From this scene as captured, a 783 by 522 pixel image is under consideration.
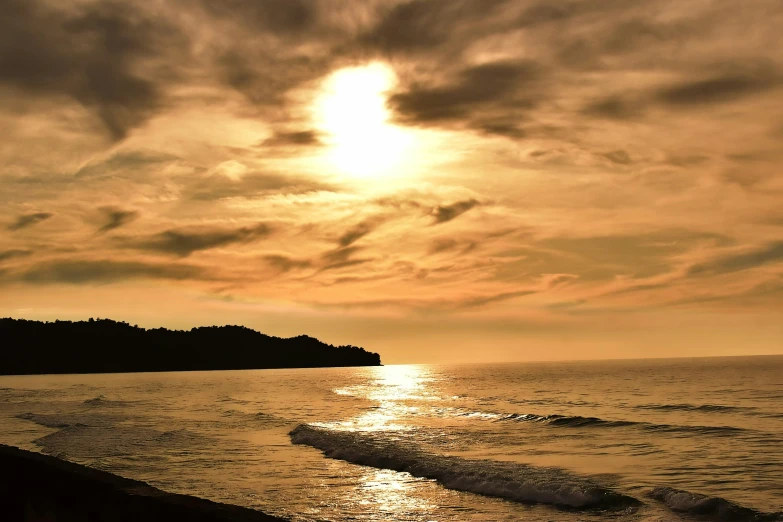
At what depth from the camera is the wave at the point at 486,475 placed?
21.7 metres

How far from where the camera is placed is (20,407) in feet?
215

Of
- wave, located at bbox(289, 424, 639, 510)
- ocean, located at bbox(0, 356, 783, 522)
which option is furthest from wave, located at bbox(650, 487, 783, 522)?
wave, located at bbox(289, 424, 639, 510)

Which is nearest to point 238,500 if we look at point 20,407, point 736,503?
point 736,503

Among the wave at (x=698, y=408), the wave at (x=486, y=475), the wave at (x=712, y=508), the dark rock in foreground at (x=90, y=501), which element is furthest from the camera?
the wave at (x=698, y=408)

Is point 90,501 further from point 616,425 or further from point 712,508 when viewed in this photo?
point 616,425

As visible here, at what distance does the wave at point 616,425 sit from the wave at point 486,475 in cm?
1696

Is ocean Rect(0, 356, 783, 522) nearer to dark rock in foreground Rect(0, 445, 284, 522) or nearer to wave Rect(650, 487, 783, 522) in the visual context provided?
wave Rect(650, 487, 783, 522)

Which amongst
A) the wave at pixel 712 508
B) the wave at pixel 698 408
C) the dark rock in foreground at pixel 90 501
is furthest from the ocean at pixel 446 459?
the dark rock in foreground at pixel 90 501

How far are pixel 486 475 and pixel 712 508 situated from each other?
7.82m

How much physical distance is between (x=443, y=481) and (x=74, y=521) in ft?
45.5

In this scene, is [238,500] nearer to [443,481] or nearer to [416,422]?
[443,481]

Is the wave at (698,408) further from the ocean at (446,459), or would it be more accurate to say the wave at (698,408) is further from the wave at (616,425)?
the wave at (616,425)

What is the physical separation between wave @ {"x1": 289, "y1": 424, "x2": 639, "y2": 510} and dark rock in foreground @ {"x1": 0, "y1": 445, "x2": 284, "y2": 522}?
8.98 meters

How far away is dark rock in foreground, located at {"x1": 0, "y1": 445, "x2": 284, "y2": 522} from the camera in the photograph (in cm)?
1560
